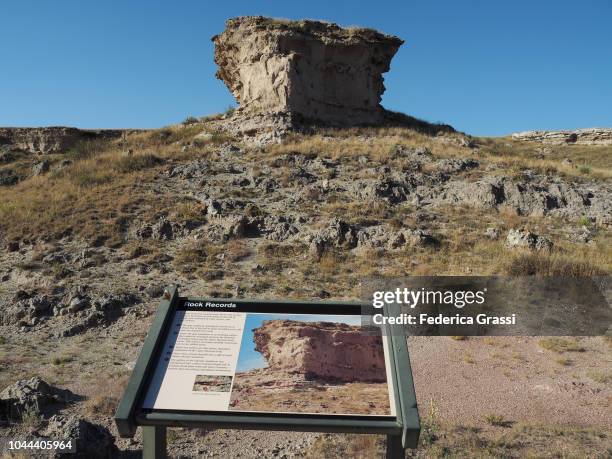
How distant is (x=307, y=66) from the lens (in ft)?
72.0

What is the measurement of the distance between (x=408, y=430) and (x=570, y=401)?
375 cm

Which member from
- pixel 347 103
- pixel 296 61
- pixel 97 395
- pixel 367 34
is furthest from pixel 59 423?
pixel 367 34

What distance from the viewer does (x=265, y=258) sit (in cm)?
1094

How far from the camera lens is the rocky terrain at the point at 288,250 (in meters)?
5.01

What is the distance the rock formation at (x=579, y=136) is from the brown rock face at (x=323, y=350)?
39.8 m

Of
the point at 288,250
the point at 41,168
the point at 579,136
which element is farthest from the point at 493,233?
the point at 579,136

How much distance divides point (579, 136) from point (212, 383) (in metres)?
41.7

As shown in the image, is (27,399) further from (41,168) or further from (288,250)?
(41,168)

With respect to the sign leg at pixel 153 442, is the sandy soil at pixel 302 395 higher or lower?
higher

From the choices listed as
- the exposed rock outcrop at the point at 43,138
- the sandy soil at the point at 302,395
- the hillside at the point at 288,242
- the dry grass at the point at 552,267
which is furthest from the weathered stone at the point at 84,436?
the exposed rock outcrop at the point at 43,138

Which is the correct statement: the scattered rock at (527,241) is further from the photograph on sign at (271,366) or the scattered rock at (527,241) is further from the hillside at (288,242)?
the photograph on sign at (271,366)

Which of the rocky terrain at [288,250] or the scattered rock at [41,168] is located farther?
the scattered rock at [41,168]

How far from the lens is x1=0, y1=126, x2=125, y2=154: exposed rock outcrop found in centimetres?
2466

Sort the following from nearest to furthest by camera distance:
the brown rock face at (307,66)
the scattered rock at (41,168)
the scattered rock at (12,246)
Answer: the scattered rock at (12,246) → the scattered rock at (41,168) → the brown rock face at (307,66)
